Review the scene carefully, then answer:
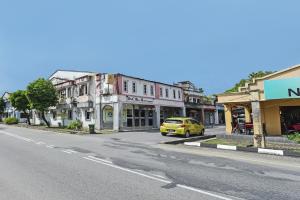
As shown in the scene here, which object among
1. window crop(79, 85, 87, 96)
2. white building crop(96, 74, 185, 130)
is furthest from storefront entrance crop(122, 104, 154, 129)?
window crop(79, 85, 87, 96)

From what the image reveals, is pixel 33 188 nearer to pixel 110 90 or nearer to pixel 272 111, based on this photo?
pixel 272 111

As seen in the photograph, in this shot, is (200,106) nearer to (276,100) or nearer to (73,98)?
(73,98)

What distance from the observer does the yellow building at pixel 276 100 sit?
60.1 feet

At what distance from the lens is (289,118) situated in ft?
66.8

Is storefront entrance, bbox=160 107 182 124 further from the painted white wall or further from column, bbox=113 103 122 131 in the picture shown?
column, bbox=113 103 122 131

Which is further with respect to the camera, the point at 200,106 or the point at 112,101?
the point at 200,106

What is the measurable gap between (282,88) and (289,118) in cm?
320

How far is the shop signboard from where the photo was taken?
59.2 feet

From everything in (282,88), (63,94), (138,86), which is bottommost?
(282,88)

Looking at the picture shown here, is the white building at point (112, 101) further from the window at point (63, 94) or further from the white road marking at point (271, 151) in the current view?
the white road marking at point (271, 151)

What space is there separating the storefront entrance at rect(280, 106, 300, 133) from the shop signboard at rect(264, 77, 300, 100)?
2.28 meters

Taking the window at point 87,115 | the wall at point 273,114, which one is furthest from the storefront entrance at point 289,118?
the window at point 87,115

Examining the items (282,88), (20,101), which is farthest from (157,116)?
(20,101)

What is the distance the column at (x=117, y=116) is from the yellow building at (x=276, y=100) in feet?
50.8
